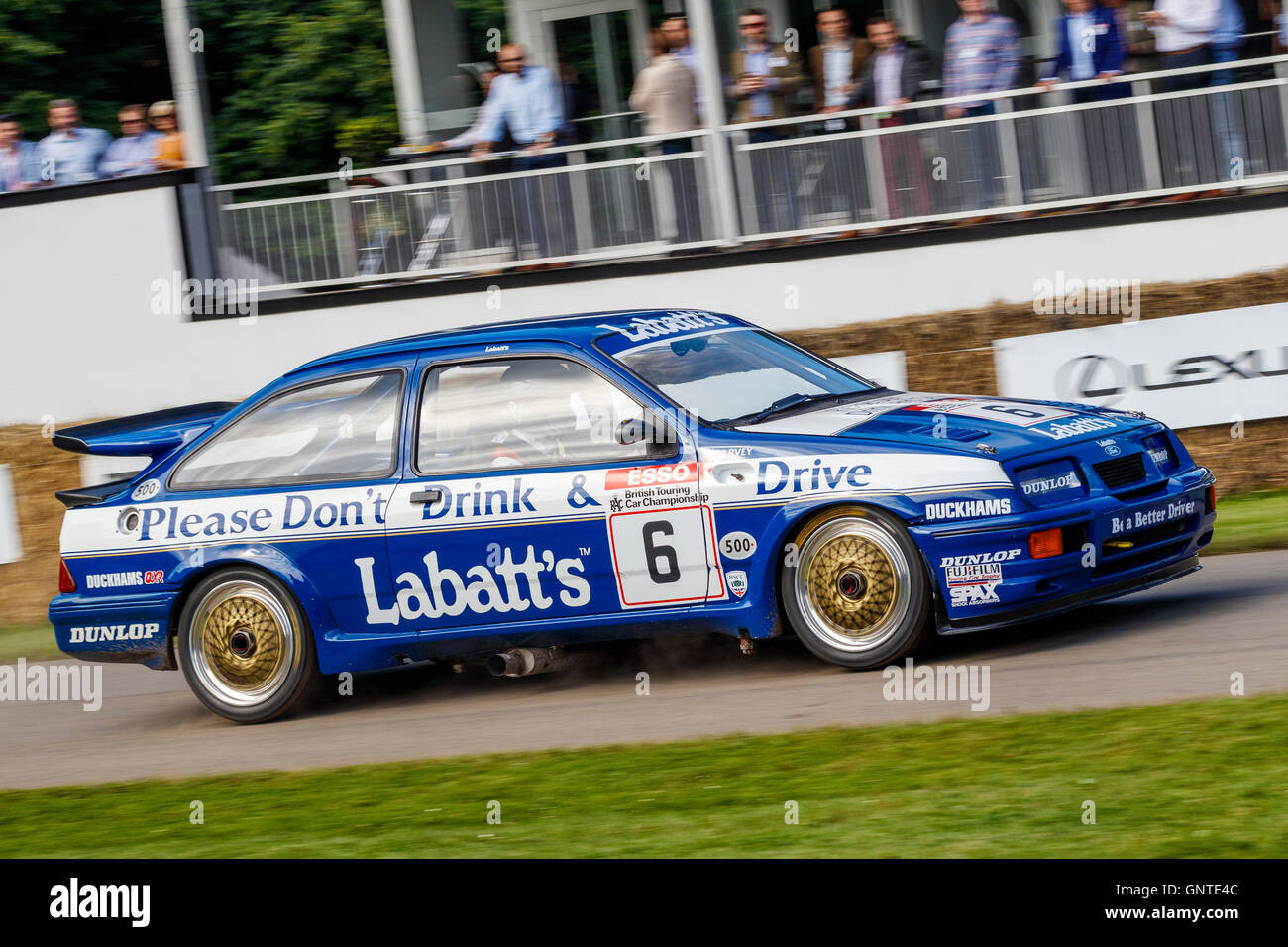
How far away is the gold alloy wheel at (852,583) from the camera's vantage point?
7.52 meters

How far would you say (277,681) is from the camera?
343 inches

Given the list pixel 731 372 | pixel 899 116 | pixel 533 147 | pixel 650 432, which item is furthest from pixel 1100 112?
pixel 650 432

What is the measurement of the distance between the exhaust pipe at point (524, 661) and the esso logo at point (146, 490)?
1.97m

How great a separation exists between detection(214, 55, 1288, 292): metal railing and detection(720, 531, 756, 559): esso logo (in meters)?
7.18

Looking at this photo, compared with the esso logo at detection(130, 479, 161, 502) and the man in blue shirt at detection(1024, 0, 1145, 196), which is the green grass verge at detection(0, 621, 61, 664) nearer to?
the esso logo at detection(130, 479, 161, 502)

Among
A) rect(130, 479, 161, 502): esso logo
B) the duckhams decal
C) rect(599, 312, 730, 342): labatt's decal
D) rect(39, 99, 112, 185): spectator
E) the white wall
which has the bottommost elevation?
the duckhams decal

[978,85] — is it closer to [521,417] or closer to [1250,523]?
[1250,523]

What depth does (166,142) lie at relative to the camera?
16172 mm

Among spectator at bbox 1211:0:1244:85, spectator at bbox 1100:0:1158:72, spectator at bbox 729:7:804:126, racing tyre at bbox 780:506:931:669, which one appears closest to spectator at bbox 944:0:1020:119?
spectator at bbox 1100:0:1158:72

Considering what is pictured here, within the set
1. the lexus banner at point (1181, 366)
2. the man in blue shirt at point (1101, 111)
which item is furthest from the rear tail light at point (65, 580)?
the man in blue shirt at point (1101, 111)

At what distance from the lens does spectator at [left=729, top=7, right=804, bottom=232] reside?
48.6ft

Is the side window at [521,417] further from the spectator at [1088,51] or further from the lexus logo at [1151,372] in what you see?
the spectator at [1088,51]
